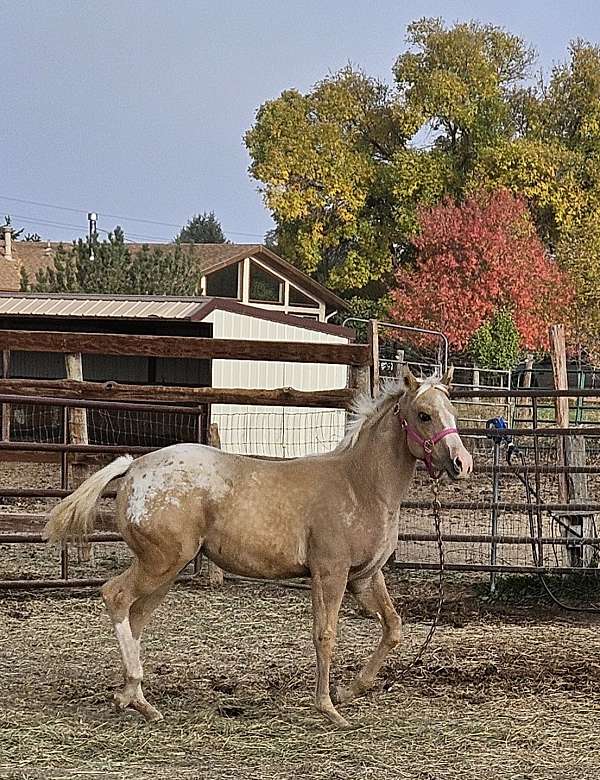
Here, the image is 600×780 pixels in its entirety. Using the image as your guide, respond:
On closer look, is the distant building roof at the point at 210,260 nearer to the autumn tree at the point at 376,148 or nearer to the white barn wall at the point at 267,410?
the autumn tree at the point at 376,148

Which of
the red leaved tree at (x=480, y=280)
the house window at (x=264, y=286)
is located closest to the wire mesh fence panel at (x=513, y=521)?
the red leaved tree at (x=480, y=280)

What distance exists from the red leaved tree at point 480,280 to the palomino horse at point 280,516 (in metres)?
20.9

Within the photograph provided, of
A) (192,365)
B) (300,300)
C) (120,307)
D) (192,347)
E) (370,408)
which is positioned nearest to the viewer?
(370,408)

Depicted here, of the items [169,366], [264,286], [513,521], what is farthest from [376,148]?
[513,521]

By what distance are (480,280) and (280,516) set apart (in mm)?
21822

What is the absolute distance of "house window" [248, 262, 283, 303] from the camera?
27109 mm

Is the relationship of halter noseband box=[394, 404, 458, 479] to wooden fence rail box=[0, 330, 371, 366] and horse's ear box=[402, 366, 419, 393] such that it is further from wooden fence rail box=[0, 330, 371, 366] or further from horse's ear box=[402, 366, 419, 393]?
wooden fence rail box=[0, 330, 371, 366]

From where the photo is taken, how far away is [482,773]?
415 cm

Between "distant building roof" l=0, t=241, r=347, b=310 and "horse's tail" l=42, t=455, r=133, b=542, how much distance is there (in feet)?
67.5

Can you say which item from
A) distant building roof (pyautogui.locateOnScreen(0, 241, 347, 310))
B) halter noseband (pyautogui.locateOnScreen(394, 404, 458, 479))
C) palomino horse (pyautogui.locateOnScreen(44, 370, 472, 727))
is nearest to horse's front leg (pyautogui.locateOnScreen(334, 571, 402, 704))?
palomino horse (pyautogui.locateOnScreen(44, 370, 472, 727))

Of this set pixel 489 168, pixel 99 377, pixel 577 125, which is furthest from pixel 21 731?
pixel 577 125

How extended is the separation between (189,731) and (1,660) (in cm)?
181

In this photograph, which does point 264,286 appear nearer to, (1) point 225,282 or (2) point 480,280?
(1) point 225,282

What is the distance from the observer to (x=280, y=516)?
4969 mm
